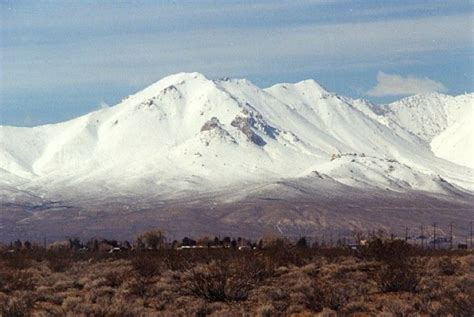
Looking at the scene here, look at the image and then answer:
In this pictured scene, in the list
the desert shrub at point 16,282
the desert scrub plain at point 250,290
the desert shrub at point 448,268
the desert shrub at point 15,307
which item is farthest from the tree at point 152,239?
the desert shrub at point 15,307

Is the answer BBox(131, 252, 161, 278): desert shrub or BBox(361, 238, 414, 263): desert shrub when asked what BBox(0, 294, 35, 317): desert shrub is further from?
BBox(361, 238, 414, 263): desert shrub

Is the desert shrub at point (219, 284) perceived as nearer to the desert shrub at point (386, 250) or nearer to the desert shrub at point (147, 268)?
the desert shrub at point (147, 268)

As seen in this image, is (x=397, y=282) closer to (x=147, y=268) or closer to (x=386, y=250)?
(x=147, y=268)

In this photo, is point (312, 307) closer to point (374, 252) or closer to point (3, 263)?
point (374, 252)

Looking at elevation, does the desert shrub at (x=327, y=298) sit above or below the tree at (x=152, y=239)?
below

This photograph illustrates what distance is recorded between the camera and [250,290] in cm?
3447

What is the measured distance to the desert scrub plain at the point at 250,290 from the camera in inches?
1136

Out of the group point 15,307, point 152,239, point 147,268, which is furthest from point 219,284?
point 152,239

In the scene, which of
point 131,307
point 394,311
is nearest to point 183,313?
point 131,307

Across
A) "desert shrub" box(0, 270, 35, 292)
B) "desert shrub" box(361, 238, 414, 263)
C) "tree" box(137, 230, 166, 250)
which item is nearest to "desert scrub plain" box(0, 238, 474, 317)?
"desert shrub" box(0, 270, 35, 292)

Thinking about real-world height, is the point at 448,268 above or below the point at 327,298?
above

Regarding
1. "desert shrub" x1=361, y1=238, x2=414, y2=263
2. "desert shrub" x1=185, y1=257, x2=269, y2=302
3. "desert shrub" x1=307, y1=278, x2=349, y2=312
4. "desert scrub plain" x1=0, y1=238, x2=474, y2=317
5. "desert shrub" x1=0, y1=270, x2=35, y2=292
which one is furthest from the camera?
"desert shrub" x1=361, y1=238, x2=414, y2=263

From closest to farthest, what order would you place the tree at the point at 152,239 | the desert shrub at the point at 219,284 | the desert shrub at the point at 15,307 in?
1. the desert shrub at the point at 15,307
2. the desert shrub at the point at 219,284
3. the tree at the point at 152,239

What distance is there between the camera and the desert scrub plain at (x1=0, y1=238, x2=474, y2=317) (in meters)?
28.9
